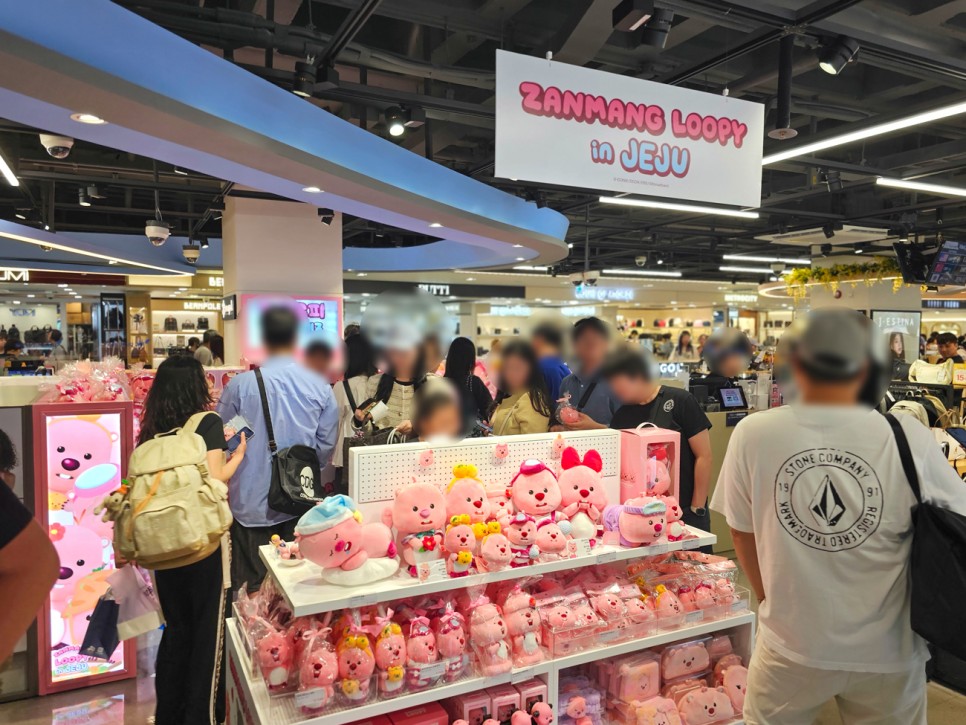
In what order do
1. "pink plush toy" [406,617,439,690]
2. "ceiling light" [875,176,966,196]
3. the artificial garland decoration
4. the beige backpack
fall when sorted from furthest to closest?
the artificial garland decoration → "ceiling light" [875,176,966,196] → the beige backpack → "pink plush toy" [406,617,439,690]

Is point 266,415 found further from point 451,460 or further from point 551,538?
point 551,538

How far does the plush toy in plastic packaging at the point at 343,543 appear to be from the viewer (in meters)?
2.08

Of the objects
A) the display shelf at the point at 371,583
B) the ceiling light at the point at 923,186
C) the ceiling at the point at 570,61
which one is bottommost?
the display shelf at the point at 371,583

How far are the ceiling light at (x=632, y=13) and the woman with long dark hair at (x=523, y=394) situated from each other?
1.78 meters

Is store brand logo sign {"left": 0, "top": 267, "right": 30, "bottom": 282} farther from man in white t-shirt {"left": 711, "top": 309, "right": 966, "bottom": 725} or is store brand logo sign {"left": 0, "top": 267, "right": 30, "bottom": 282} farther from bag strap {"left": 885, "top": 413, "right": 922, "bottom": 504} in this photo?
bag strap {"left": 885, "top": 413, "right": 922, "bottom": 504}

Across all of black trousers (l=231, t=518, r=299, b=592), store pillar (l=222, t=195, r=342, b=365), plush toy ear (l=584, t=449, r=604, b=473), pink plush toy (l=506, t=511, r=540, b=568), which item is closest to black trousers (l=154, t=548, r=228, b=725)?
black trousers (l=231, t=518, r=299, b=592)

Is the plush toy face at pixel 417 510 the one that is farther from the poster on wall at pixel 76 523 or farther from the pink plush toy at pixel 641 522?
the poster on wall at pixel 76 523

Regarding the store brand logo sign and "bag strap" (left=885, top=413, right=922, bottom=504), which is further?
the store brand logo sign

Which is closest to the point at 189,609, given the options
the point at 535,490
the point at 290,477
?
the point at 290,477

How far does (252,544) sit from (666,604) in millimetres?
2041

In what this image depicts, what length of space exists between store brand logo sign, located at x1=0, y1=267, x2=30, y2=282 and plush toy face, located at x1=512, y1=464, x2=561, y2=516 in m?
12.4

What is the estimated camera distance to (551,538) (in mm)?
2383

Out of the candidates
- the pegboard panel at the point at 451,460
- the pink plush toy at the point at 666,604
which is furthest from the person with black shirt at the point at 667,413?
the pink plush toy at the point at 666,604

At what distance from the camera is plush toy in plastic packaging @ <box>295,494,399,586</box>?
2076 mm
